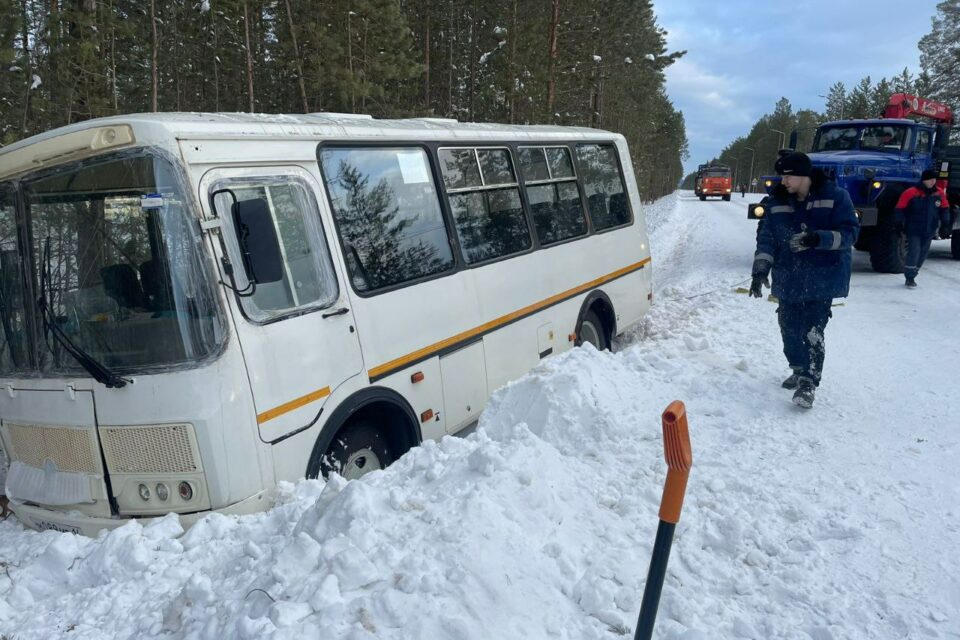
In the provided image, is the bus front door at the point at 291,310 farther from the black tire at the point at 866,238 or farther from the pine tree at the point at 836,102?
the pine tree at the point at 836,102

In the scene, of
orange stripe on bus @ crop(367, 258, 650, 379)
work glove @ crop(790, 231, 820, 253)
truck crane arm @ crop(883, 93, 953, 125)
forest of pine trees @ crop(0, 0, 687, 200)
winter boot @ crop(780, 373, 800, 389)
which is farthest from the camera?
truck crane arm @ crop(883, 93, 953, 125)

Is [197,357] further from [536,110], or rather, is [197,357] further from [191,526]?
[536,110]

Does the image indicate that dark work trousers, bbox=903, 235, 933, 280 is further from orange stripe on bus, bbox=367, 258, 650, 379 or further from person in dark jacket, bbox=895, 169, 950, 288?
orange stripe on bus, bbox=367, 258, 650, 379

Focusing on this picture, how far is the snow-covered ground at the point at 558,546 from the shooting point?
8.55 feet

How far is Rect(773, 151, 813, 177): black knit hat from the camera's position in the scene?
520 cm

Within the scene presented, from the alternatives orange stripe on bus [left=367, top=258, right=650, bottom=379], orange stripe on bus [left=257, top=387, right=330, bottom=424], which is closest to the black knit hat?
orange stripe on bus [left=367, top=258, right=650, bottom=379]

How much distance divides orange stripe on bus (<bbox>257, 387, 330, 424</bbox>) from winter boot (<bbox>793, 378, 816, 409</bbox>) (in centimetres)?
370

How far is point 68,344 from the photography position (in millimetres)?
3348

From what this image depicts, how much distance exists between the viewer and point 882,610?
2832 mm

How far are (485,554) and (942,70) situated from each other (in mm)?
57223

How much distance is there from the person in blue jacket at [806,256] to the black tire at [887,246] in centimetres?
868

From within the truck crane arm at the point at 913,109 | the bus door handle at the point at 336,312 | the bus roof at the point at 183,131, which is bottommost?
the bus door handle at the point at 336,312

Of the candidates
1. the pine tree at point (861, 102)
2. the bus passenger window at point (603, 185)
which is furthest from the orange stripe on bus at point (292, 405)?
the pine tree at point (861, 102)

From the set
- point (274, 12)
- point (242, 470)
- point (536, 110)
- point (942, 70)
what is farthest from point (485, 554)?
point (942, 70)
